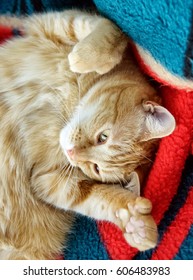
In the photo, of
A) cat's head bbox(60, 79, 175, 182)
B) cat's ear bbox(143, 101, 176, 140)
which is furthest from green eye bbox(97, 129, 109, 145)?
cat's ear bbox(143, 101, 176, 140)

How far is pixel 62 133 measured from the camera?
1542mm

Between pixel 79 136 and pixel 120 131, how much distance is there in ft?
0.44

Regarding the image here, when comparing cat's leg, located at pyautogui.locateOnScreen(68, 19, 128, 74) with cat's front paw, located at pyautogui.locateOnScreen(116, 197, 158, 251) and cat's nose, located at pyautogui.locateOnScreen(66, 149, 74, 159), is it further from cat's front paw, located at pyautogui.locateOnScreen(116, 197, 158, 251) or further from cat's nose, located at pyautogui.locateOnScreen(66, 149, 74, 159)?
cat's front paw, located at pyautogui.locateOnScreen(116, 197, 158, 251)

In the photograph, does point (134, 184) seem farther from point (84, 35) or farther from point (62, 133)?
point (84, 35)

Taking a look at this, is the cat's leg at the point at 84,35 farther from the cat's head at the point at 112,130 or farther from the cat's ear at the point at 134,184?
the cat's ear at the point at 134,184

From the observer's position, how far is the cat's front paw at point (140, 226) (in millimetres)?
1367

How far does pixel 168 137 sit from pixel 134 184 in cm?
19

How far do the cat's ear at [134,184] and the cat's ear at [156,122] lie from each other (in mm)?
141

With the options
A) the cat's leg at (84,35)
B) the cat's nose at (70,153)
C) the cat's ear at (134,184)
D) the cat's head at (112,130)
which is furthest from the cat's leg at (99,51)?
the cat's ear at (134,184)

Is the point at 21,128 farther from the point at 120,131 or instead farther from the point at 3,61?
the point at 120,131

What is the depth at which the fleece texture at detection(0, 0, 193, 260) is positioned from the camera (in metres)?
1.24

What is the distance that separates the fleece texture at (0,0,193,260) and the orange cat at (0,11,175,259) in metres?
0.06

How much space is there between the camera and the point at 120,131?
1.47 metres
